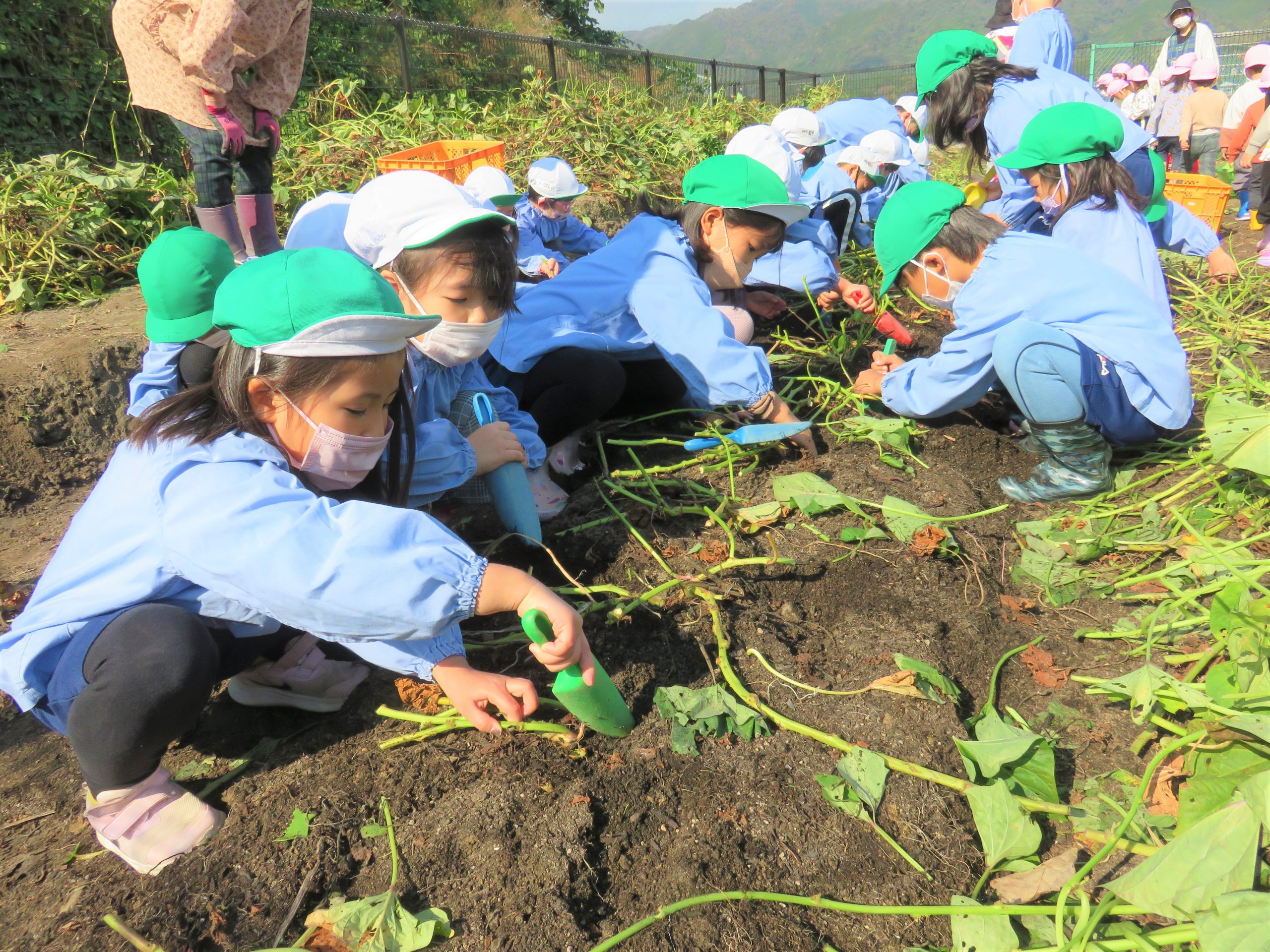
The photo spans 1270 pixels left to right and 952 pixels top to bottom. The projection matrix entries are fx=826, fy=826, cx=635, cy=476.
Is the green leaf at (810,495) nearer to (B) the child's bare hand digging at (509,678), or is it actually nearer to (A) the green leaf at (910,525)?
(A) the green leaf at (910,525)

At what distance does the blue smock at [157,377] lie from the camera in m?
2.18

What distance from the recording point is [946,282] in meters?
2.69

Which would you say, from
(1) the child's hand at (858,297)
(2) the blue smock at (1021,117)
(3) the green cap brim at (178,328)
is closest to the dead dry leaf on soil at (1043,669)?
(1) the child's hand at (858,297)

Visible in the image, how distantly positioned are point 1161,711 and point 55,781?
2162 millimetres

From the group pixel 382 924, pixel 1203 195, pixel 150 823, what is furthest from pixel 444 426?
pixel 1203 195

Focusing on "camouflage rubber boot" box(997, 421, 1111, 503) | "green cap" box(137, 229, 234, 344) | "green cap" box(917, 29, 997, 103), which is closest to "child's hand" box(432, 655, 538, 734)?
"green cap" box(137, 229, 234, 344)

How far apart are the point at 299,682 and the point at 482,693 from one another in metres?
0.55

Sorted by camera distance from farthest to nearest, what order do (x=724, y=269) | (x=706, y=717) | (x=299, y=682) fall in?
(x=724, y=269)
(x=299, y=682)
(x=706, y=717)

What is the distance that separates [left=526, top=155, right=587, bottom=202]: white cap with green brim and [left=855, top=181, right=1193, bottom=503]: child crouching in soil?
2.22m

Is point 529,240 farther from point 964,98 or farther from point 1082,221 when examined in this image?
point 1082,221

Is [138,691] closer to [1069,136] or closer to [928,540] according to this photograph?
[928,540]

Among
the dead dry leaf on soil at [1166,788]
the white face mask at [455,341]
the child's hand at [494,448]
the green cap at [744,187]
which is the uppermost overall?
the green cap at [744,187]

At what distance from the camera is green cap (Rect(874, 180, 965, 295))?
2.58 m

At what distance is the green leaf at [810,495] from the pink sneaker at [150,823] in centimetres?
156
